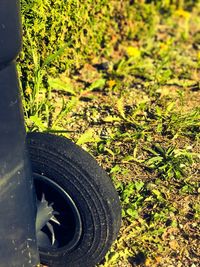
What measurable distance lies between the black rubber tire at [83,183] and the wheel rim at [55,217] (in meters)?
0.03

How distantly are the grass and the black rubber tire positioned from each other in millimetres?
451

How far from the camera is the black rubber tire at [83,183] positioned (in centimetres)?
283

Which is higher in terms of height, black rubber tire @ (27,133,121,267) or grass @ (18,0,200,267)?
black rubber tire @ (27,133,121,267)

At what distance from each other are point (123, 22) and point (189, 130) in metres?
1.57

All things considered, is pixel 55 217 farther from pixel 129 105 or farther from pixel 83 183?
pixel 129 105

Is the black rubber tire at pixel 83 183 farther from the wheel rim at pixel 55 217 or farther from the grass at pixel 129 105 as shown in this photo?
the grass at pixel 129 105

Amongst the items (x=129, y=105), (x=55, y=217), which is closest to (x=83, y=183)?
(x=55, y=217)

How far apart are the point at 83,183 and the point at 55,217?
35cm

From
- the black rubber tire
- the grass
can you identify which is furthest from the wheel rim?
the grass

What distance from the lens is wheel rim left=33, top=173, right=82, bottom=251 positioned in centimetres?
291

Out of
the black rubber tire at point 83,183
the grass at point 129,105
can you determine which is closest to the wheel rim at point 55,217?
the black rubber tire at point 83,183

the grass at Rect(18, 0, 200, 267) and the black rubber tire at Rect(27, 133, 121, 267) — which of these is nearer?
the black rubber tire at Rect(27, 133, 121, 267)

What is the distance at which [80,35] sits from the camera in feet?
15.4

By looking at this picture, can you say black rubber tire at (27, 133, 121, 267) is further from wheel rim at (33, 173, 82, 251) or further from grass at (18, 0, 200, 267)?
grass at (18, 0, 200, 267)
